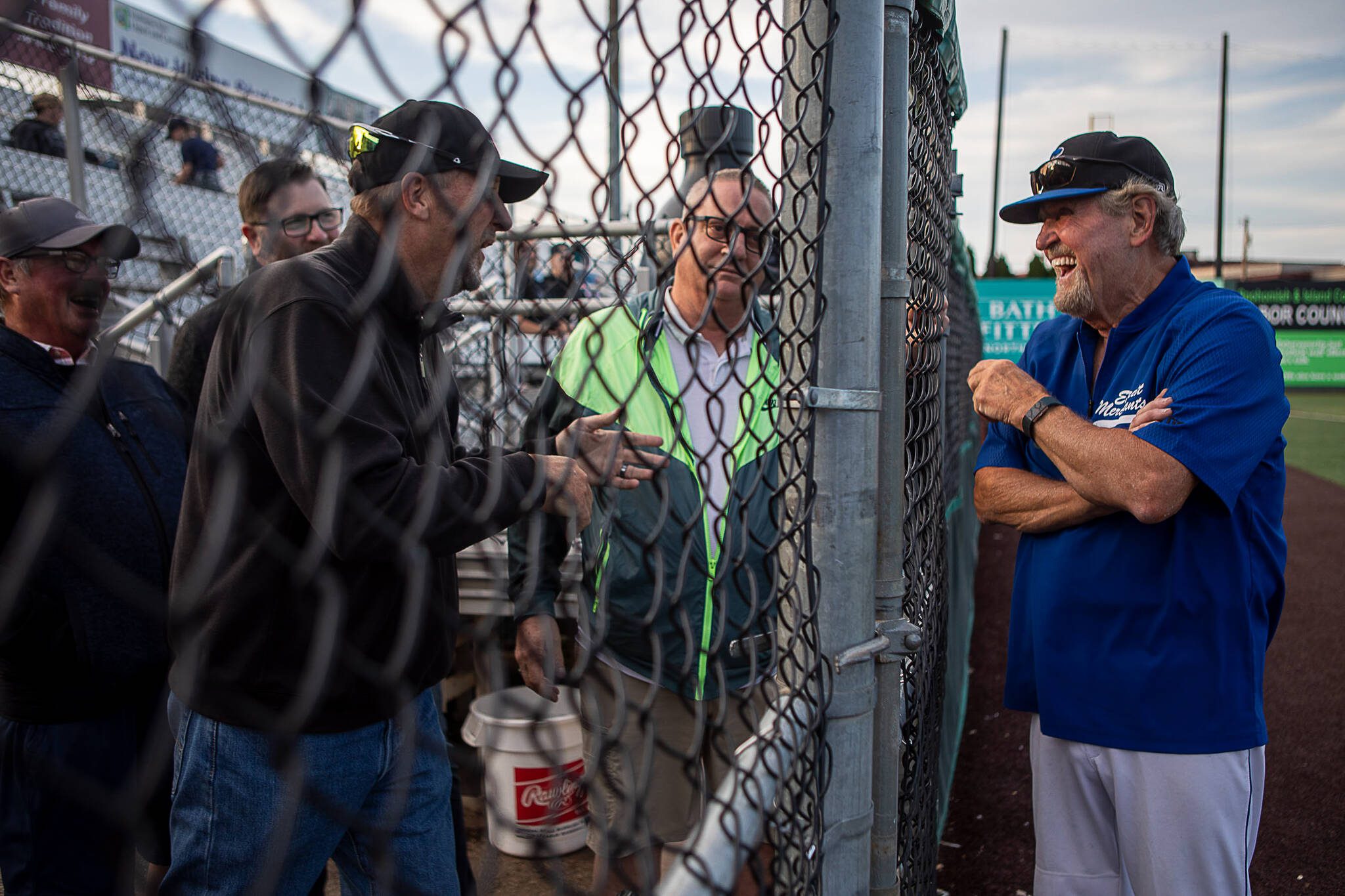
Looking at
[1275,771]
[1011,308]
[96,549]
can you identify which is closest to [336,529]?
[96,549]

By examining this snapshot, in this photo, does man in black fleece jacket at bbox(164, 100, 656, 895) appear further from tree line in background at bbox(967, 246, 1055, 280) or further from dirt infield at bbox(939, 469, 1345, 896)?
tree line in background at bbox(967, 246, 1055, 280)

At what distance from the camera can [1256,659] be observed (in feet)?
6.50

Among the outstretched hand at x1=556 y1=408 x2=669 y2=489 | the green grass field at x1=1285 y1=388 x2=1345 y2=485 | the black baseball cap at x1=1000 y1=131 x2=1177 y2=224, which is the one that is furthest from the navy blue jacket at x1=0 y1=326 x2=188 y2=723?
the green grass field at x1=1285 y1=388 x2=1345 y2=485

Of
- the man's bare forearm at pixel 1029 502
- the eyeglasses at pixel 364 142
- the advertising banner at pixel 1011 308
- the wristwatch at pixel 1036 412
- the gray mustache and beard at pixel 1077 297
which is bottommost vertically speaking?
the man's bare forearm at pixel 1029 502

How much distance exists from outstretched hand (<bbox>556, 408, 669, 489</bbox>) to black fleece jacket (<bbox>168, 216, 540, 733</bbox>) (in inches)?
3.7

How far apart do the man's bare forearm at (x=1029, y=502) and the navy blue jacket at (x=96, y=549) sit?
2028 millimetres

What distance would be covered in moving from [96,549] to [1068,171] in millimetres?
2621

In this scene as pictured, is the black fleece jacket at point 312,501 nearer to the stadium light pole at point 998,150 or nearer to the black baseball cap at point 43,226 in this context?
the black baseball cap at point 43,226

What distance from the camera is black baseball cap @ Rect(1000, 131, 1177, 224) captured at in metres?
2.18

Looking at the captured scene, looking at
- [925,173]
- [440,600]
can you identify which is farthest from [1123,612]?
[440,600]

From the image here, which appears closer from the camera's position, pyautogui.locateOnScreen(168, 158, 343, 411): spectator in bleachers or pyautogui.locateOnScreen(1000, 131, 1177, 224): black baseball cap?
pyautogui.locateOnScreen(168, 158, 343, 411): spectator in bleachers

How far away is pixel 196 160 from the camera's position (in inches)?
31.9

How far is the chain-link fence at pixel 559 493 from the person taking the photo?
2.22 feet

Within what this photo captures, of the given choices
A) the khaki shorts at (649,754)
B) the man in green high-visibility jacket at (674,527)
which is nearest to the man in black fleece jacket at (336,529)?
the khaki shorts at (649,754)
